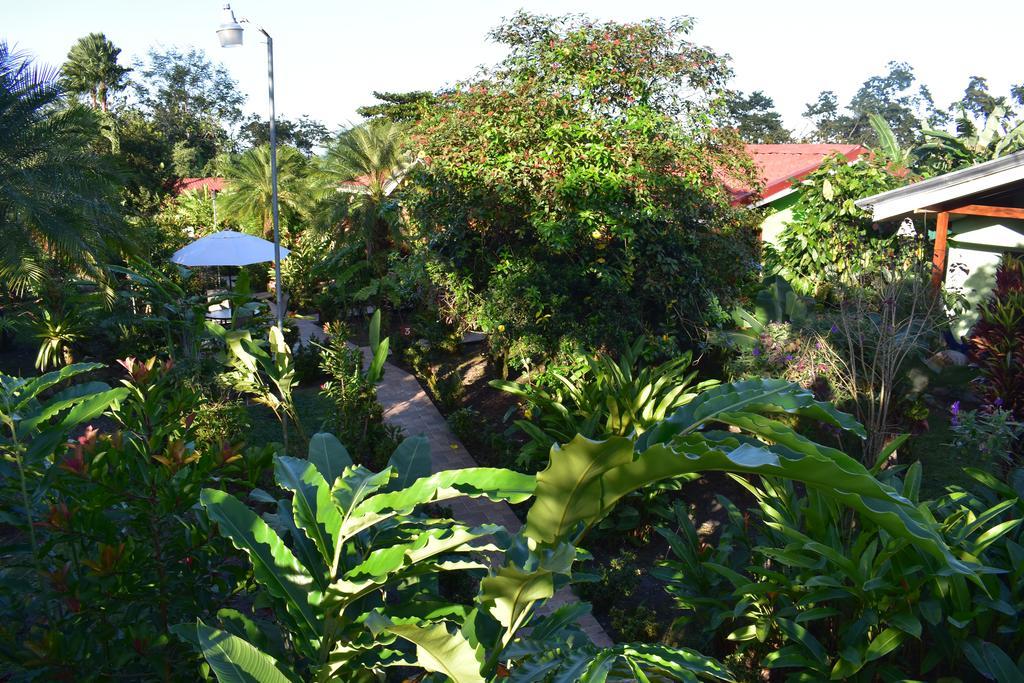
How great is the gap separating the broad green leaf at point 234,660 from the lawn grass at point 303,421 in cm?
615

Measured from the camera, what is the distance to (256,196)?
20984 millimetres

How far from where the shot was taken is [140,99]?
52250 mm

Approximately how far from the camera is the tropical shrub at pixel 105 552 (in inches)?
121

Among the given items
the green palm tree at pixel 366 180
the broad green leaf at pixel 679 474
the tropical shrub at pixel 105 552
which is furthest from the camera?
the green palm tree at pixel 366 180

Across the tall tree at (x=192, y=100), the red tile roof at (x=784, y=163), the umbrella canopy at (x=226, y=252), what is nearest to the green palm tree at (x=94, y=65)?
the tall tree at (x=192, y=100)

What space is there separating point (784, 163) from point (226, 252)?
1362cm

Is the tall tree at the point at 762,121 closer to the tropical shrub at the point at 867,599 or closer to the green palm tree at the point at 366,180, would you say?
the green palm tree at the point at 366,180

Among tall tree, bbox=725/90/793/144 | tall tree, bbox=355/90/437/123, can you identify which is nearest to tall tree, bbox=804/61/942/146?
tall tree, bbox=725/90/793/144

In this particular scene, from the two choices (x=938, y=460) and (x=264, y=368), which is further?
(x=264, y=368)

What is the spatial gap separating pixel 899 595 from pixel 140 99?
58.6 m

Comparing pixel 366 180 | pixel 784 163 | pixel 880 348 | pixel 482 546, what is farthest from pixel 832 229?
pixel 482 546

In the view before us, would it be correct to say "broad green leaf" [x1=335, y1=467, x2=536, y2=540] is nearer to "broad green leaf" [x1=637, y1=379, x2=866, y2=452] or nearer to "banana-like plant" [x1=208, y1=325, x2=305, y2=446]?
"broad green leaf" [x1=637, y1=379, x2=866, y2=452]

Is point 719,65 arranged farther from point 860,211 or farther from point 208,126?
point 208,126

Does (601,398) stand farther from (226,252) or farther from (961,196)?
(226,252)
